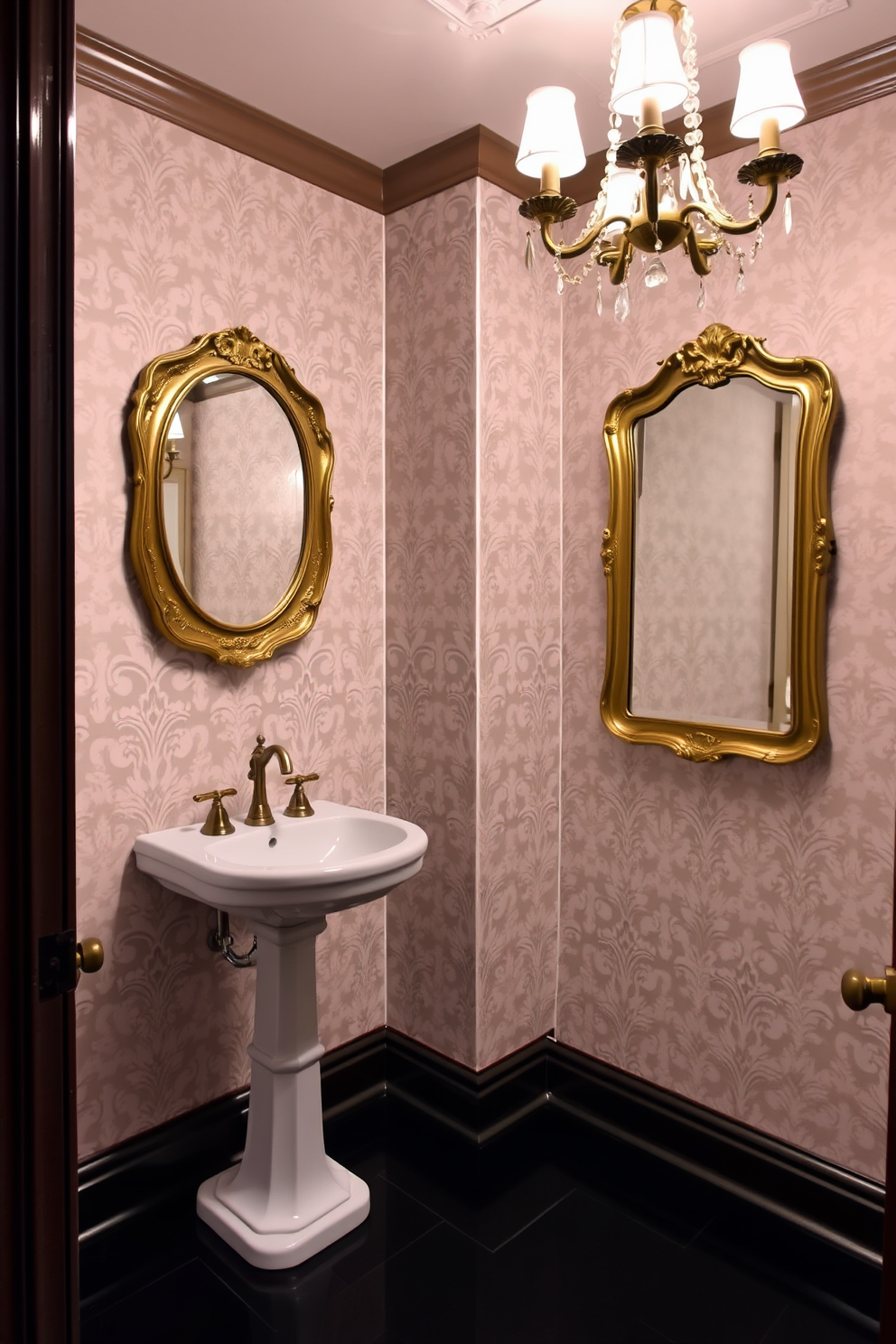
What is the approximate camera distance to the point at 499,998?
2.42 meters

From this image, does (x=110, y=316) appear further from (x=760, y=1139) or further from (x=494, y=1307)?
(x=760, y=1139)

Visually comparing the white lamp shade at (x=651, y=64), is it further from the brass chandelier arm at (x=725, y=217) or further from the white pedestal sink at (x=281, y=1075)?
the white pedestal sink at (x=281, y=1075)

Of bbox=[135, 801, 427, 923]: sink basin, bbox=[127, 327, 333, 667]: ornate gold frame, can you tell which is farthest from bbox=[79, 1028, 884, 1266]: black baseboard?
bbox=[127, 327, 333, 667]: ornate gold frame

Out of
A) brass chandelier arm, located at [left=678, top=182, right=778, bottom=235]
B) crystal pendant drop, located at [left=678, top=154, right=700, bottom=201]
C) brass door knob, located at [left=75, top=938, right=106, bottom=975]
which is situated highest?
crystal pendant drop, located at [left=678, top=154, right=700, bottom=201]

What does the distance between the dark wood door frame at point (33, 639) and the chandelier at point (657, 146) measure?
789 mm

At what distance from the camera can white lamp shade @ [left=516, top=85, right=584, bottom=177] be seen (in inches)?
58.9

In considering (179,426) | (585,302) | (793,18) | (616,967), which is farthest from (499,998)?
(793,18)

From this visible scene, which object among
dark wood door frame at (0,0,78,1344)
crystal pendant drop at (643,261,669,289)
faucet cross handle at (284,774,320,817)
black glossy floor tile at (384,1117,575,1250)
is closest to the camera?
dark wood door frame at (0,0,78,1344)

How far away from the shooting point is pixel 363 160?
2449 mm

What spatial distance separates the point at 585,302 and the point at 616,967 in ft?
5.80

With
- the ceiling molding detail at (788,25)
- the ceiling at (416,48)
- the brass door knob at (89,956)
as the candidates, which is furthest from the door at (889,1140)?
the ceiling at (416,48)

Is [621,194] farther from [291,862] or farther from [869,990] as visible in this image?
[291,862]

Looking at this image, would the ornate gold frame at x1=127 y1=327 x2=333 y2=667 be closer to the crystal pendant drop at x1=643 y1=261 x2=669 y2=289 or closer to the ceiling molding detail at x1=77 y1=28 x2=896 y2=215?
the ceiling molding detail at x1=77 y1=28 x2=896 y2=215

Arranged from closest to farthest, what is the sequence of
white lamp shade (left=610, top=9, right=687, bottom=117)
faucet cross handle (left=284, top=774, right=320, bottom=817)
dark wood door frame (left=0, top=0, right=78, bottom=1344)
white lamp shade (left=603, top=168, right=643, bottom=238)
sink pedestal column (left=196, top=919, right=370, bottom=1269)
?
dark wood door frame (left=0, top=0, right=78, bottom=1344)
white lamp shade (left=610, top=9, right=687, bottom=117)
white lamp shade (left=603, top=168, right=643, bottom=238)
sink pedestal column (left=196, top=919, right=370, bottom=1269)
faucet cross handle (left=284, top=774, right=320, bottom=817)
